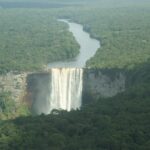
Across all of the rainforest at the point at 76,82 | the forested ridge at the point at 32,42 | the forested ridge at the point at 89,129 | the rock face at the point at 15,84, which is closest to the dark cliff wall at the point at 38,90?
the rainforest at the point at 76,82

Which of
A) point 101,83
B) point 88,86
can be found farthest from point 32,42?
point 101,83

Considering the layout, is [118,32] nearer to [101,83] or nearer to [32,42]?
[32,42]

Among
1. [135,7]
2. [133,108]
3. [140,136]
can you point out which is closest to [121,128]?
[140,136]

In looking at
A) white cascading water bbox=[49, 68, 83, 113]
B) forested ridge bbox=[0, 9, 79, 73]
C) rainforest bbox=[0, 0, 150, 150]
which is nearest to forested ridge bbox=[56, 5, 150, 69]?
rainforest bbox=[0, 0, 150, 150]

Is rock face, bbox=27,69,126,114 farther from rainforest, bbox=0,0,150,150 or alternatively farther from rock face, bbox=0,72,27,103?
Result: rock face, bbox=0,72,27,103

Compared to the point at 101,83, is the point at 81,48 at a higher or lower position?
lower

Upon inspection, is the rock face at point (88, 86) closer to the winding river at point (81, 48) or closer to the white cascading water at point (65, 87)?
the white cascading water at point (65, 87)
